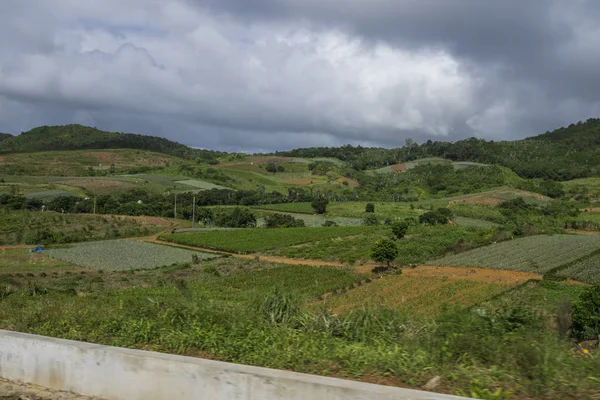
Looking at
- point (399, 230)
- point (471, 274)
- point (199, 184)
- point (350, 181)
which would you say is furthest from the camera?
point (350, 181)

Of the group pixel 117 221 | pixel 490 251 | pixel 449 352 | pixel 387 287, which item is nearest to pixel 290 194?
pixel 117 221

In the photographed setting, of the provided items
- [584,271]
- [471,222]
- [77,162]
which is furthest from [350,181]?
[584,271]

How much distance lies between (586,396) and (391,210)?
96268mm

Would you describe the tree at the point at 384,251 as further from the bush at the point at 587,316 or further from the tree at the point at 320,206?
the tree at the point at 320,206

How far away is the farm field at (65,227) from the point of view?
6850 cm

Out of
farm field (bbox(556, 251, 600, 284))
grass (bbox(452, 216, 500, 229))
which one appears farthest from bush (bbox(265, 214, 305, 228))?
farm field (bbox(556, 251, 600, 284))

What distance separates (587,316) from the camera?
2202 cm

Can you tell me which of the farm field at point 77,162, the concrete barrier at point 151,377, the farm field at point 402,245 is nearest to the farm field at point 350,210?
the farm field at point 402,245

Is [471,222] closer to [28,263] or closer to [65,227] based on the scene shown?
[65,227]

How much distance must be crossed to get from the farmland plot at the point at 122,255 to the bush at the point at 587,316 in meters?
42.1

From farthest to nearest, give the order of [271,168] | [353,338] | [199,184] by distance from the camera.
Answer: [271,168], [199,184], [353,338]

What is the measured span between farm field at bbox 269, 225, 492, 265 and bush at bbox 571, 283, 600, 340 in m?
30.9

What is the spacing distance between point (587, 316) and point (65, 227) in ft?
231

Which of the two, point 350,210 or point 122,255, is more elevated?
point 350,210
